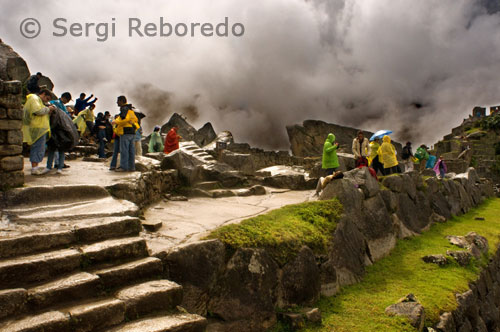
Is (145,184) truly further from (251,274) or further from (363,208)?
(363,208)

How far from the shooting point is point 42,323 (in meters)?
2.91

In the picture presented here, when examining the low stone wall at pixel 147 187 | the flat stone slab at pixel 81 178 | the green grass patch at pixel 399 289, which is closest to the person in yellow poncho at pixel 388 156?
the green grass patch at pixel 399 289

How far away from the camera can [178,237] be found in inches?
195

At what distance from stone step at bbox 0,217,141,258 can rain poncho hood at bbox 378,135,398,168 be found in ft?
28.9

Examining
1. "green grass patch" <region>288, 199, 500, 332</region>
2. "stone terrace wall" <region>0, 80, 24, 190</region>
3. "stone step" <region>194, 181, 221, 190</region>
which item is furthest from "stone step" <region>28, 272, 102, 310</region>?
"stone step" <region>194, 181, 221, 190</region>

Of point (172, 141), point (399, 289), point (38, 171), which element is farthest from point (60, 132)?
point (399, 289)

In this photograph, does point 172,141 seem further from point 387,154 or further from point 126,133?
point 387,154

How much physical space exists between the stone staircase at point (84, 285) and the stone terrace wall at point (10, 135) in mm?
1284

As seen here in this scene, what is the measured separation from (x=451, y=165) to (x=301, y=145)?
11807 mm

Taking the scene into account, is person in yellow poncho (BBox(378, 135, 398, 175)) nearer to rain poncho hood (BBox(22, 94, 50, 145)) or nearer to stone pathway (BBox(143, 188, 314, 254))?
stone pathway (BBox(143, 188, 314, 254))

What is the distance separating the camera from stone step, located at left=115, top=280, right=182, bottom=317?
3.48 m

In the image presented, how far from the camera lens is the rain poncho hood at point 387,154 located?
11344 mm

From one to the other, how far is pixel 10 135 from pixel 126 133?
10.7ft

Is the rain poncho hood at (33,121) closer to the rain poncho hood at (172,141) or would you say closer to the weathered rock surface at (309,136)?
the rain poncho hood at (172,141)
